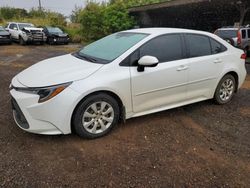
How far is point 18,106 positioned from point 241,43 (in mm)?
12089

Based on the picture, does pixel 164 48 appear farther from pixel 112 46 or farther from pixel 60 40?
pixel 60 40

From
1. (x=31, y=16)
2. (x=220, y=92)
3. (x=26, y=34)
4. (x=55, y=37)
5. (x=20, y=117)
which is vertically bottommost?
(x=220, y=92)

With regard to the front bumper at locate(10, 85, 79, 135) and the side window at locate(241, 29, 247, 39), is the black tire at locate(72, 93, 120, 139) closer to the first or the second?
the front bumper at locate(10, 85, 79, 135)

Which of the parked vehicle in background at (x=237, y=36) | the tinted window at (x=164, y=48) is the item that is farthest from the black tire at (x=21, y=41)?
the tinted window at (x=164, y=48)

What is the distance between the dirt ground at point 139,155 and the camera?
3.09 metres

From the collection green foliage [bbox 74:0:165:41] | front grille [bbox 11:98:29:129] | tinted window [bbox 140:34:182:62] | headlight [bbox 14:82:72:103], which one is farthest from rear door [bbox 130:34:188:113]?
green foliage [bbox 74:0:165:41]

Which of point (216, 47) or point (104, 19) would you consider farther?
point (104, 19)

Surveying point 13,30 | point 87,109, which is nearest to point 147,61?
point 87,109

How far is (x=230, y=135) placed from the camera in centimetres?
425

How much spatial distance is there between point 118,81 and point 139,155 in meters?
1.10

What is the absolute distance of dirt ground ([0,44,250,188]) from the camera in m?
3.09

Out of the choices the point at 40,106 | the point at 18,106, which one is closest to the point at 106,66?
the point at 40,106

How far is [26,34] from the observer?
818 inches

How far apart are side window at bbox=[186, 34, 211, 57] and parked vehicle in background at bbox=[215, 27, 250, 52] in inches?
345
